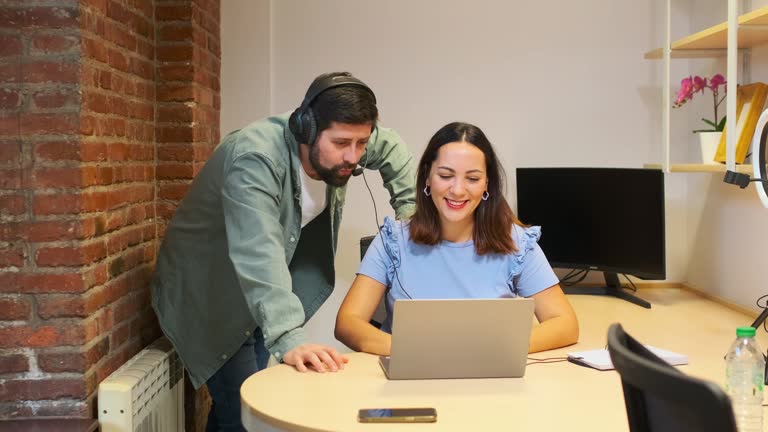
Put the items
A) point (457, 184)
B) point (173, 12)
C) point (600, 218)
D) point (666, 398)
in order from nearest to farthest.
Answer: point (666, 398), point (457, 184), point (173, 12), point (600, 218)

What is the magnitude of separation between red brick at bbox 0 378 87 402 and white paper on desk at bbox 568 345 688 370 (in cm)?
125

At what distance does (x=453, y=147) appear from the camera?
2.48 metres

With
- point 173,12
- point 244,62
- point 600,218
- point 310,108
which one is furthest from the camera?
point 244,62

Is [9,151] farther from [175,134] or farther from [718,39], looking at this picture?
[718,39]

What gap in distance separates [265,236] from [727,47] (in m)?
1.79

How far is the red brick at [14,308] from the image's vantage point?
2.19 metres

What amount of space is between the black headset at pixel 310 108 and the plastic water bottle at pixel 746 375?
1.08 meters

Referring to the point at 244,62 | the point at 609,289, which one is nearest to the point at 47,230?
the point at 244,62

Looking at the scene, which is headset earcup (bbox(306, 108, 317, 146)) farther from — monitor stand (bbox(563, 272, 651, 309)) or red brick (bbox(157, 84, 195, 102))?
monitor stand (bbox(563, 272, 651, 309))

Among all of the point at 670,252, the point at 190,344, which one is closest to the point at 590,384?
the point at 190,344

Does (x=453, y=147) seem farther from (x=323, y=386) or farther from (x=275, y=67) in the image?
(x=275, y=67)

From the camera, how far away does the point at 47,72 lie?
7.08 feet

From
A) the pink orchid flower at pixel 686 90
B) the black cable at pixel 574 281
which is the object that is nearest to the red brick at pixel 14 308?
the black cable at pixel 574 281

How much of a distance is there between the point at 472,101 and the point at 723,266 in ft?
3.81
